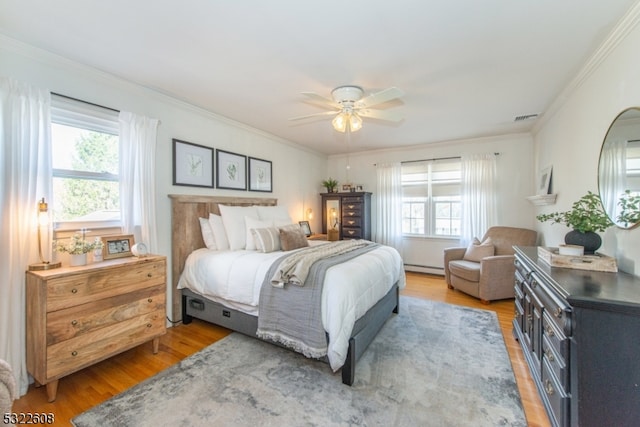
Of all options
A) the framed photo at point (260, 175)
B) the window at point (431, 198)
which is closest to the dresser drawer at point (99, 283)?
the framed photo at point (260, 175)

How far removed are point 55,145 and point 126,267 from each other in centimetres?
119

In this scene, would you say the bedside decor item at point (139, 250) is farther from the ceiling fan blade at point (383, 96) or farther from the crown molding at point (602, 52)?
the crown molding at point (602, 52)

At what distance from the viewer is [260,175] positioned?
4.32 metres

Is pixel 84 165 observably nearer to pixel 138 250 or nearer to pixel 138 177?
pixel 138 177

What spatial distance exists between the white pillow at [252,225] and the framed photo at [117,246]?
3.72ft

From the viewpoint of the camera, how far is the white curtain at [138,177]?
260 cm

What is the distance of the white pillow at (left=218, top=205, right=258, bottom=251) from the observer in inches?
126

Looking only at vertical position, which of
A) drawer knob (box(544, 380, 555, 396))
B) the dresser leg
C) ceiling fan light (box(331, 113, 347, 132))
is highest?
ceiling fan light (box(331, 113, 347, 132))

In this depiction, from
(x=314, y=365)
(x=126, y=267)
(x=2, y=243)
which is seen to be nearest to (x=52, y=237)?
(x=2, y=243)

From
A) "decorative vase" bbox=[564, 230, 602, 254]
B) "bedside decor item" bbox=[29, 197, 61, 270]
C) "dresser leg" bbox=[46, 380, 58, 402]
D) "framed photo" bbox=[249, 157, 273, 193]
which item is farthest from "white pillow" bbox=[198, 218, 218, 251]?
"decorative vase" bbox=[564, 230, 602, 254]

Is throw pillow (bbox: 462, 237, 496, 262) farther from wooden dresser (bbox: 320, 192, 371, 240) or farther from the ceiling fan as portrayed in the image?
the ceiling fan

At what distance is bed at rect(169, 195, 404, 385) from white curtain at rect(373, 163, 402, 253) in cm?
215

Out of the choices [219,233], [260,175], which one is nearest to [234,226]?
[219,233]

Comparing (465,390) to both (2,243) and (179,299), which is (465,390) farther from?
(2,243)
